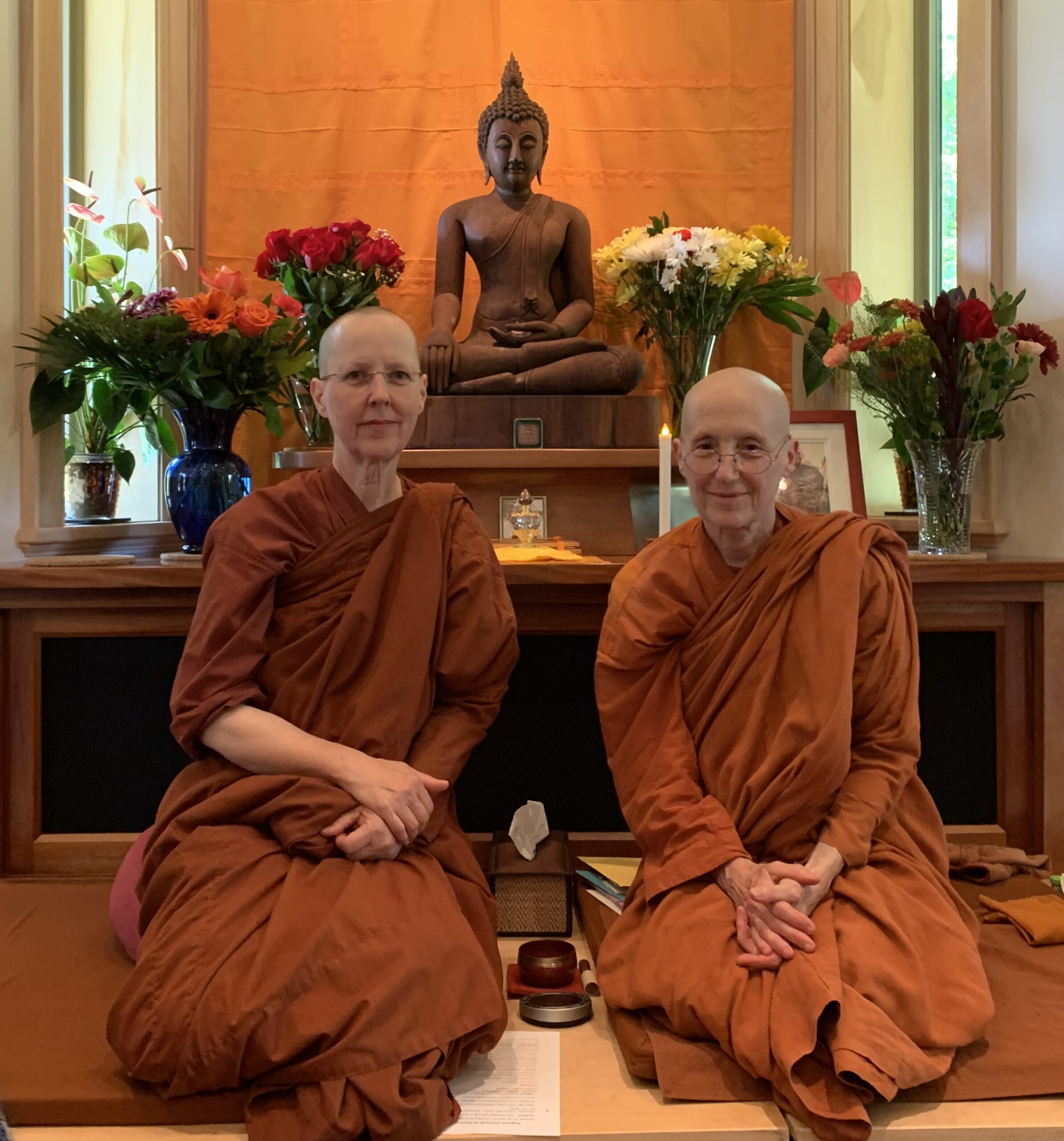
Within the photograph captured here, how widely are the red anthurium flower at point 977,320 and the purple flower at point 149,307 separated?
1.85 meters

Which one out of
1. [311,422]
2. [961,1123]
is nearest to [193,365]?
[311,422]

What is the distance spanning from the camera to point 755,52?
364 centimetres

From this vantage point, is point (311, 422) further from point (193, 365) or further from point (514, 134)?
point (514, 134)

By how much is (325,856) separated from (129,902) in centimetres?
54

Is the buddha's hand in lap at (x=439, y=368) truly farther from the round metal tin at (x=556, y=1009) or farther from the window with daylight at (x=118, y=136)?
the round metal tin at (x=556, y=1009)

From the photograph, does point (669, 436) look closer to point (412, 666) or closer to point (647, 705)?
point (647, 705)

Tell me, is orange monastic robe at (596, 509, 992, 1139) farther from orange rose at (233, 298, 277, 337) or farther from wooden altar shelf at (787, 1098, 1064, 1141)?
orange rose at (233, 298, 277, 337)

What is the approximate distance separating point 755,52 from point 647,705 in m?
2.54

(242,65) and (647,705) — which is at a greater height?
(242,65)

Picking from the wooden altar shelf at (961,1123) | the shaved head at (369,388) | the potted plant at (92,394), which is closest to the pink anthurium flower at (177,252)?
the potted plant at (92,394)

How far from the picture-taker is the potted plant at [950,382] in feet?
8.97

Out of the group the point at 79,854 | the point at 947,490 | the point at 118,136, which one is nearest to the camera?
the point at 79,854

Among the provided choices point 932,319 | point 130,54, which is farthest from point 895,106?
point 130,54

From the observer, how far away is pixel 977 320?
8.81 feet
